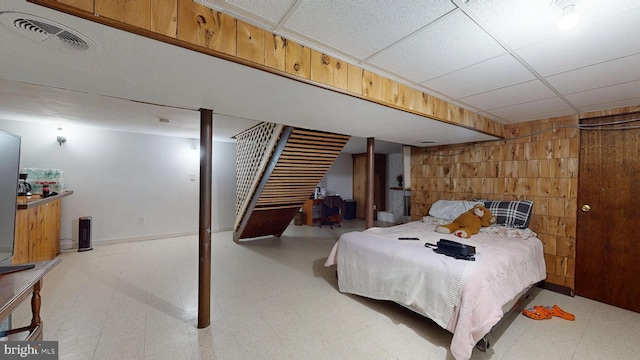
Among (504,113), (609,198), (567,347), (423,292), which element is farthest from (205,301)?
(609,198)

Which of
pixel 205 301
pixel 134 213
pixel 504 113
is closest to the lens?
pixel 205 301

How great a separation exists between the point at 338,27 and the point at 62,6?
1111 millimetres

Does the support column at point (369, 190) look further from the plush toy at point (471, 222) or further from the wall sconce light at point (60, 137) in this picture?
the wall sconce light at point (60, 137)

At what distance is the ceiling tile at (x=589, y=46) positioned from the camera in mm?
1229

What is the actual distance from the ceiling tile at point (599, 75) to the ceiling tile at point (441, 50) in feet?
2.56

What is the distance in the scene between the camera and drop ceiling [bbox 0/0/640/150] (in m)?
1.13

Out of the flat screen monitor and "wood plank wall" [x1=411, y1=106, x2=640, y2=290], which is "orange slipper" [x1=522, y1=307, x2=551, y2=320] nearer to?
"wood plank wall" [x1=411, y1=106, x2=640, y2=290]

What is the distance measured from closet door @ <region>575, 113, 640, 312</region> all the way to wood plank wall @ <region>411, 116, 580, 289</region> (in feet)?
0.27

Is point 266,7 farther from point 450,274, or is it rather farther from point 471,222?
point 471,222

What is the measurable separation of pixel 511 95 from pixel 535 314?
2054mm

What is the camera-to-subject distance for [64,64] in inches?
50.7

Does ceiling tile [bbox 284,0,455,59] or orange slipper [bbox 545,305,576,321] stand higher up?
ceiling tile [bbox 284,0,455,59]

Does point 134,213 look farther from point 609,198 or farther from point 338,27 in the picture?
point 609,198

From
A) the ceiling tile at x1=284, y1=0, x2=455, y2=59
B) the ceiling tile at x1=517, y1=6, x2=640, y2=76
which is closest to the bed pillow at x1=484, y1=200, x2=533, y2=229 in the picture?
the ceiling tile at x1=517, y1=6, x2=640, y2=76
